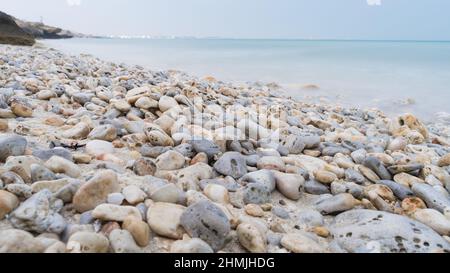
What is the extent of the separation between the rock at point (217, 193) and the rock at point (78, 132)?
1301 millimetres

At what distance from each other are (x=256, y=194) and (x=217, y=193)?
0.76ft

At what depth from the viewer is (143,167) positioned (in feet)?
7.15

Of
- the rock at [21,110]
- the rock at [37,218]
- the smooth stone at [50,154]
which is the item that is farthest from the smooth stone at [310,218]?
the rock at [21,110]

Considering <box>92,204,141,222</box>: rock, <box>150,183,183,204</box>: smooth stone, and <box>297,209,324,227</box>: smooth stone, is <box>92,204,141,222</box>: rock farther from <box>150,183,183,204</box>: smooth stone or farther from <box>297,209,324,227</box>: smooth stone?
<box>297,209,324,227</box>: smooth stone

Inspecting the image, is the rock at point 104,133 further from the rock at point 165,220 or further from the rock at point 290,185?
the rock at point 290,185

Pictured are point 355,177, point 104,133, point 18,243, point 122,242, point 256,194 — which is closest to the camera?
point 18,243

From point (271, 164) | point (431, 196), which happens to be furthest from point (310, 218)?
point (431, 196)

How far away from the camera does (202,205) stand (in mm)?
1640

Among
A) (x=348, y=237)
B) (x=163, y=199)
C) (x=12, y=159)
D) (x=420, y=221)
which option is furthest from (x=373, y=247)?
(x=12, y=159)

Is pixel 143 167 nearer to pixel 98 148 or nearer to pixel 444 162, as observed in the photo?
pixel 98 148

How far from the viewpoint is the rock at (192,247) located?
1.42 metres

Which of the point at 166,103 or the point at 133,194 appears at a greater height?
the point at 166,103
